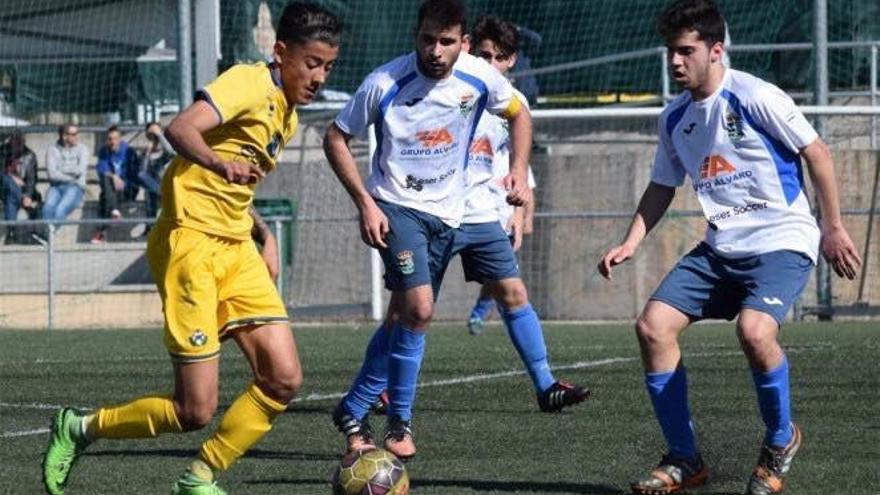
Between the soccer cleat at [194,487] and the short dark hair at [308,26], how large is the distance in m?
1.64

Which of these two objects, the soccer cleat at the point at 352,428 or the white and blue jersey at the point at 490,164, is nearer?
the soccer cleat at the point at 352,428

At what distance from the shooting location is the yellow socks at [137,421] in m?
6.65

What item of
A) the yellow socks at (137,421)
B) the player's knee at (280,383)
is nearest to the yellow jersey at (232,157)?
the player's knee at (280,383)

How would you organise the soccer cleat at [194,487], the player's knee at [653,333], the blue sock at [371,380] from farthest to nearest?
the blue sock at [371,380] < the player's knee at [653,333] < the soccer cleat at [194,487]

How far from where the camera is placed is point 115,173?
20.3 m

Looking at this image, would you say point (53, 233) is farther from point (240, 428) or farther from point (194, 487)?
point (194, 487)

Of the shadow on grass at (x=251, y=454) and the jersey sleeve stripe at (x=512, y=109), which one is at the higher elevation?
the jersey sleeve stripe at (x=512, y=109)

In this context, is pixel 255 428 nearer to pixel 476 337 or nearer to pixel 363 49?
pixel 476 337

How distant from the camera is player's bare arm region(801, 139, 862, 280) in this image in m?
6.77

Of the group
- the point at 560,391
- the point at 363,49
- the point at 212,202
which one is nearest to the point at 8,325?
the point at 363,49

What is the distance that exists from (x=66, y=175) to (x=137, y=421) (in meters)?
13.9

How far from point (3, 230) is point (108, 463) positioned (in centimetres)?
1235

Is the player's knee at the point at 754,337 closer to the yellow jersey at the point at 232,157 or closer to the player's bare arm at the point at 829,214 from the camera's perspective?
the player's bare arm at the point at 829,214

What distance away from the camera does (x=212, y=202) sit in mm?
6766
